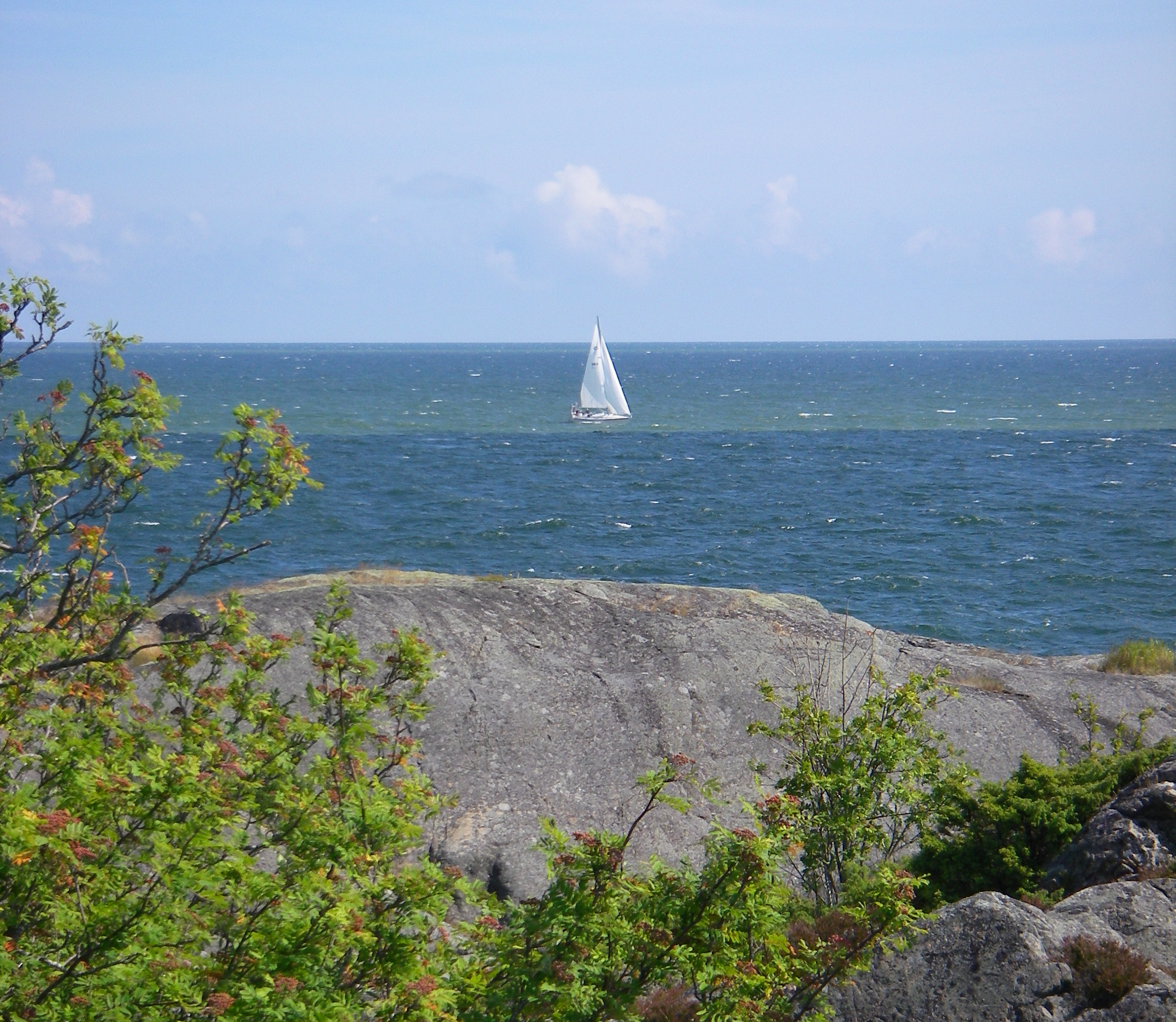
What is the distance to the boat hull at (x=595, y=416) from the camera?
86.4m

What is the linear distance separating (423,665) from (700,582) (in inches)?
1238

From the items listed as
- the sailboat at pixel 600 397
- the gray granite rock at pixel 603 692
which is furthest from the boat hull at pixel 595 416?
the gray granite rock at pixel 603 692

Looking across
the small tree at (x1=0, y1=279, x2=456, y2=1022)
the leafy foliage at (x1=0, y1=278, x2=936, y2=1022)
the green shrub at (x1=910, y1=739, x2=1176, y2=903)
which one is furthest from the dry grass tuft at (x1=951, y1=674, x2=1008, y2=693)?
the small tree at (x1=0, y1=279, x2=456, y2=1022)

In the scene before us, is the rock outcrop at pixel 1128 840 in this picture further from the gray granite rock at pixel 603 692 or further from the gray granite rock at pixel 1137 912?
the gray granite rock at pixel 603 692

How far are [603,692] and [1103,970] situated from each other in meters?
8.92

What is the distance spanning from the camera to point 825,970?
6309 mm

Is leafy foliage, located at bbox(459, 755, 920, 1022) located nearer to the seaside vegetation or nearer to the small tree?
the seaside vegetation

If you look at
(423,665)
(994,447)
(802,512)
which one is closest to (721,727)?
(423,665)

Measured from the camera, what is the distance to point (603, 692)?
49.0 ft

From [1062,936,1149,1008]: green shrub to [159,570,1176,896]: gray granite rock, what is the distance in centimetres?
622

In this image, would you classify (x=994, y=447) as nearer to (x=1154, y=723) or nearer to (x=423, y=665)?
(x=1154, y=723)

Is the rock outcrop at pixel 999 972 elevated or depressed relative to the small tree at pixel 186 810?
depressed

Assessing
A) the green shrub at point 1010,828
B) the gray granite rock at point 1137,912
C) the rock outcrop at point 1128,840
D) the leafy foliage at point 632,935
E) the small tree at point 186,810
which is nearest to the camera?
the small tree at point 186,810

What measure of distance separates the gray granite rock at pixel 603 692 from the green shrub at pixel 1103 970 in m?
6.22
